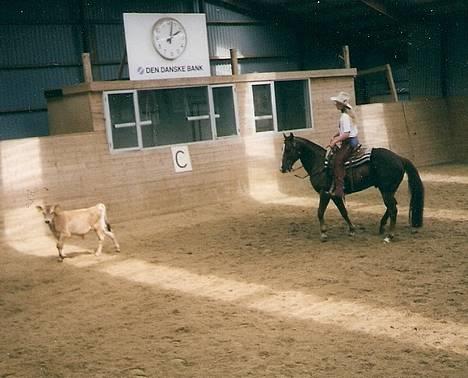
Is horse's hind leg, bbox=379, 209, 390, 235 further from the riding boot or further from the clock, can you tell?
the clock

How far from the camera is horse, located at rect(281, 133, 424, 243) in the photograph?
903 centimetres

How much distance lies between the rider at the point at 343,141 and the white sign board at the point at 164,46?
4847mm

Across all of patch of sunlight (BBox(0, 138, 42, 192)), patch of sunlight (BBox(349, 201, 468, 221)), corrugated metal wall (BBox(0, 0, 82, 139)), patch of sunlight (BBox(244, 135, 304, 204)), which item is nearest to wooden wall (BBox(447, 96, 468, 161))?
patch of sunlight (BBox(244, 135, 304, 204))

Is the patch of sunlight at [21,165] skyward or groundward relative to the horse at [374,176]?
skyward

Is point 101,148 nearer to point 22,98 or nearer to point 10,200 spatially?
point 10,200

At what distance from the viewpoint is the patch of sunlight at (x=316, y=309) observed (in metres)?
5.30

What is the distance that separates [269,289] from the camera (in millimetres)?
7102

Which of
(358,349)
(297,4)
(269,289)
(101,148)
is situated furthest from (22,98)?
(358,349)

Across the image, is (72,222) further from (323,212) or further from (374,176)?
(374,176)

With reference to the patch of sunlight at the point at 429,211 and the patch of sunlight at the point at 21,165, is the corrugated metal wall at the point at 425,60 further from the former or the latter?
the patch of sunlight at the point at 21,165

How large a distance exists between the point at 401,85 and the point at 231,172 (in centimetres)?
1010

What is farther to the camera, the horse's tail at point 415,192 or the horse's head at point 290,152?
the horse's head at point 290,152

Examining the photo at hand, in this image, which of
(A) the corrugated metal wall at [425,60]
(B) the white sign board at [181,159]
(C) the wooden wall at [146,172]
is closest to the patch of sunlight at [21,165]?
(C) the wooden wall at [146,172]

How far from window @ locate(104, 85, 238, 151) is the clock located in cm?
99
